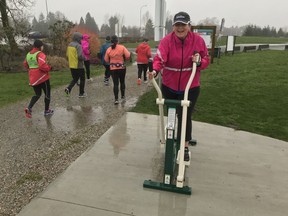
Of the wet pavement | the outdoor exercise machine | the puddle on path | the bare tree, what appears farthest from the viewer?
the bare tree

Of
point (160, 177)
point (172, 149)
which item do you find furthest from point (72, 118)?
point (172, 149)

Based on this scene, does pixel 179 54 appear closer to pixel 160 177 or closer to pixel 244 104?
pixel 160 177

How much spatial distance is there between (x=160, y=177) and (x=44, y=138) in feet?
7.91

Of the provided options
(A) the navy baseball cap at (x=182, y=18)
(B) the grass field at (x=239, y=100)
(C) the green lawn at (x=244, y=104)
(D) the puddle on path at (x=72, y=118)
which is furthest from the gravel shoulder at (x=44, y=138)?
(A) the navy baseball cap at (x=182, y=18)

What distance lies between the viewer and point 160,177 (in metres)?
3.88

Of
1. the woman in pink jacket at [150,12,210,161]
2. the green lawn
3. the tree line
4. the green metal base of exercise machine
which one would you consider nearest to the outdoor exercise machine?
the green metal base of exercise machine

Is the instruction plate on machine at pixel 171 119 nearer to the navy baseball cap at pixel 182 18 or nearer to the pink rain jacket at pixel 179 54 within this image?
the pink rain jacket at pixel 179 54

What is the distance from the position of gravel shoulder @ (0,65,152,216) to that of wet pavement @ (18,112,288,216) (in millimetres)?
204

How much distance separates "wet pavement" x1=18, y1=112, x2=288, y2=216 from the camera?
3.22 metres

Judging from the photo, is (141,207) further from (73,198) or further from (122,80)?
(122,80)

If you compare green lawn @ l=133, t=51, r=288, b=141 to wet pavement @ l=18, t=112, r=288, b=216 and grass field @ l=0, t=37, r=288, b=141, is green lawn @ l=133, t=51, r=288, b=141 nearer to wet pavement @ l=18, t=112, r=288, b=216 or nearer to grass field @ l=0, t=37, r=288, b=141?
grass field @ l=0, t=37, r=288, b=141

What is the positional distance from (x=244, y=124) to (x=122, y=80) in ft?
10.7

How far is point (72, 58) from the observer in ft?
25.8

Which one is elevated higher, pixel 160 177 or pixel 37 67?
pixel 37 67
